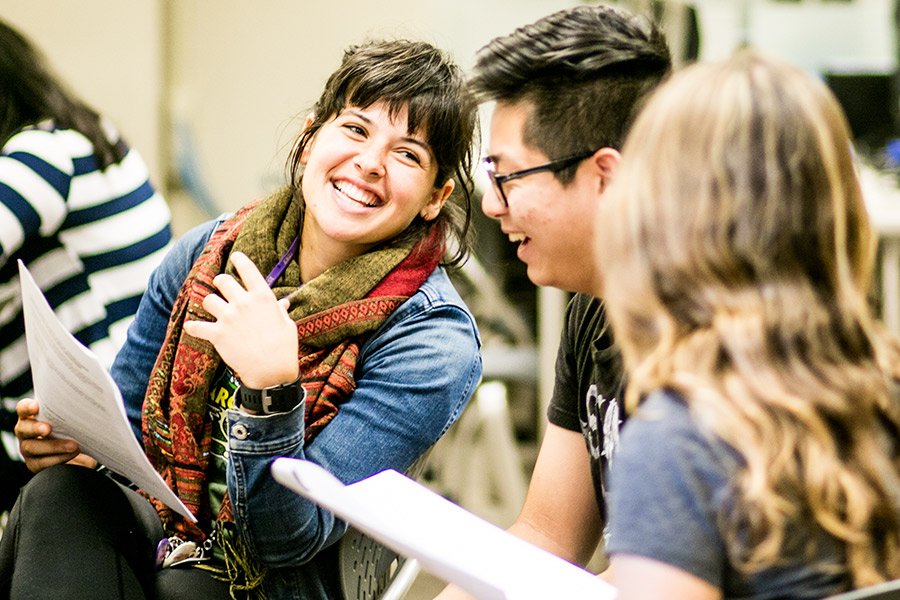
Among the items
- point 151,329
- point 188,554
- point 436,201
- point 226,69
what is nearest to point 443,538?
point 188,554

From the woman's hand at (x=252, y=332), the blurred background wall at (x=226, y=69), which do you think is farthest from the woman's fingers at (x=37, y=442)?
the blurred background wall at (x=226, y=69)

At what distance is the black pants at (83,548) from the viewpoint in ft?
3.54

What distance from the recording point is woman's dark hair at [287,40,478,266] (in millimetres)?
1268

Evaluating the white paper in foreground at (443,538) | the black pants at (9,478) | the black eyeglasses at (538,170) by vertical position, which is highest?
the black eyeglasses at (538,170)

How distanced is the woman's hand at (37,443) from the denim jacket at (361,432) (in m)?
0.33

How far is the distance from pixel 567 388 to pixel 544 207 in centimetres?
27

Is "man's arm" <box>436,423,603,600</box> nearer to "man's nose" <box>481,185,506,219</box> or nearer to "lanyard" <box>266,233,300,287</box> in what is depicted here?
"man's nose" <box>481,185,506,219</box>

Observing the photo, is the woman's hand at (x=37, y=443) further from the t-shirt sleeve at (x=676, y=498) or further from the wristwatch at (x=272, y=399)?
the t-shirt sleeve at (x=676, y=498)

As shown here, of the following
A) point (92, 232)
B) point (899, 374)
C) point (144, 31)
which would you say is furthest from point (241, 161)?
point (899, 374)

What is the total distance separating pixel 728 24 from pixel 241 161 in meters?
2.17

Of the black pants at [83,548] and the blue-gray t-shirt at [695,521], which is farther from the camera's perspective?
the black pants at [83,548]

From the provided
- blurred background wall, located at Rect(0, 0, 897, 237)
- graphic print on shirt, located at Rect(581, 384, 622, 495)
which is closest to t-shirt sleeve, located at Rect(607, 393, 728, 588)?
graphic print on shirt, located at Rect(581, 384, 622, 495)

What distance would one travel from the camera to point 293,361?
1.06 m

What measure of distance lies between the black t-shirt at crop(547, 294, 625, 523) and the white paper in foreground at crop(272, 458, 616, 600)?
20 centimetres
